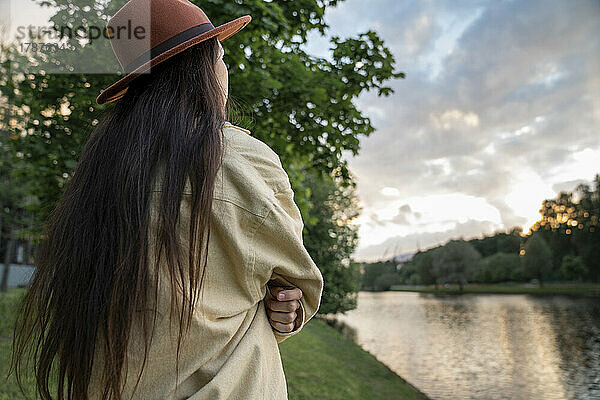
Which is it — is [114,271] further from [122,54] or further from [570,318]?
[570,318]

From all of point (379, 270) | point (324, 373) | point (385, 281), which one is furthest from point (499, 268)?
point (324, 373)

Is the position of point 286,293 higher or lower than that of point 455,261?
lower

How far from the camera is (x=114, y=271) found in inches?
48.4

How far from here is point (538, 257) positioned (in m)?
47.2

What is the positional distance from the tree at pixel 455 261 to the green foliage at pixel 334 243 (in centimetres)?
3768

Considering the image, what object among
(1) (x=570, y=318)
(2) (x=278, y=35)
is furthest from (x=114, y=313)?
(1) (x=570, y=318)

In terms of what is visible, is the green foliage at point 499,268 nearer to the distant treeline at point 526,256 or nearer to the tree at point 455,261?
the distant treeline at point 526,256

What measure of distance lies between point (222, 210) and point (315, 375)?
9413 mm

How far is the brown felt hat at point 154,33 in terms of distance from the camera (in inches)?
56.2

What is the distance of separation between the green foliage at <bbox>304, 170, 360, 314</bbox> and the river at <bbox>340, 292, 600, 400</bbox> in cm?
239

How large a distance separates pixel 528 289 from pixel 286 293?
5815 centimetres

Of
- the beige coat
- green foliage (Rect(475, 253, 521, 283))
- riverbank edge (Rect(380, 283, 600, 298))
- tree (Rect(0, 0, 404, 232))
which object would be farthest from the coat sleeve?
green foliage (Rect(475, 253, 521, 283))

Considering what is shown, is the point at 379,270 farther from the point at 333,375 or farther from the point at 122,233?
the point at 122,233

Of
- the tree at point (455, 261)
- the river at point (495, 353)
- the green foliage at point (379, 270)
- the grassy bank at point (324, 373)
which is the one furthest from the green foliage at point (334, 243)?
the green foliage at point (379, 270)
